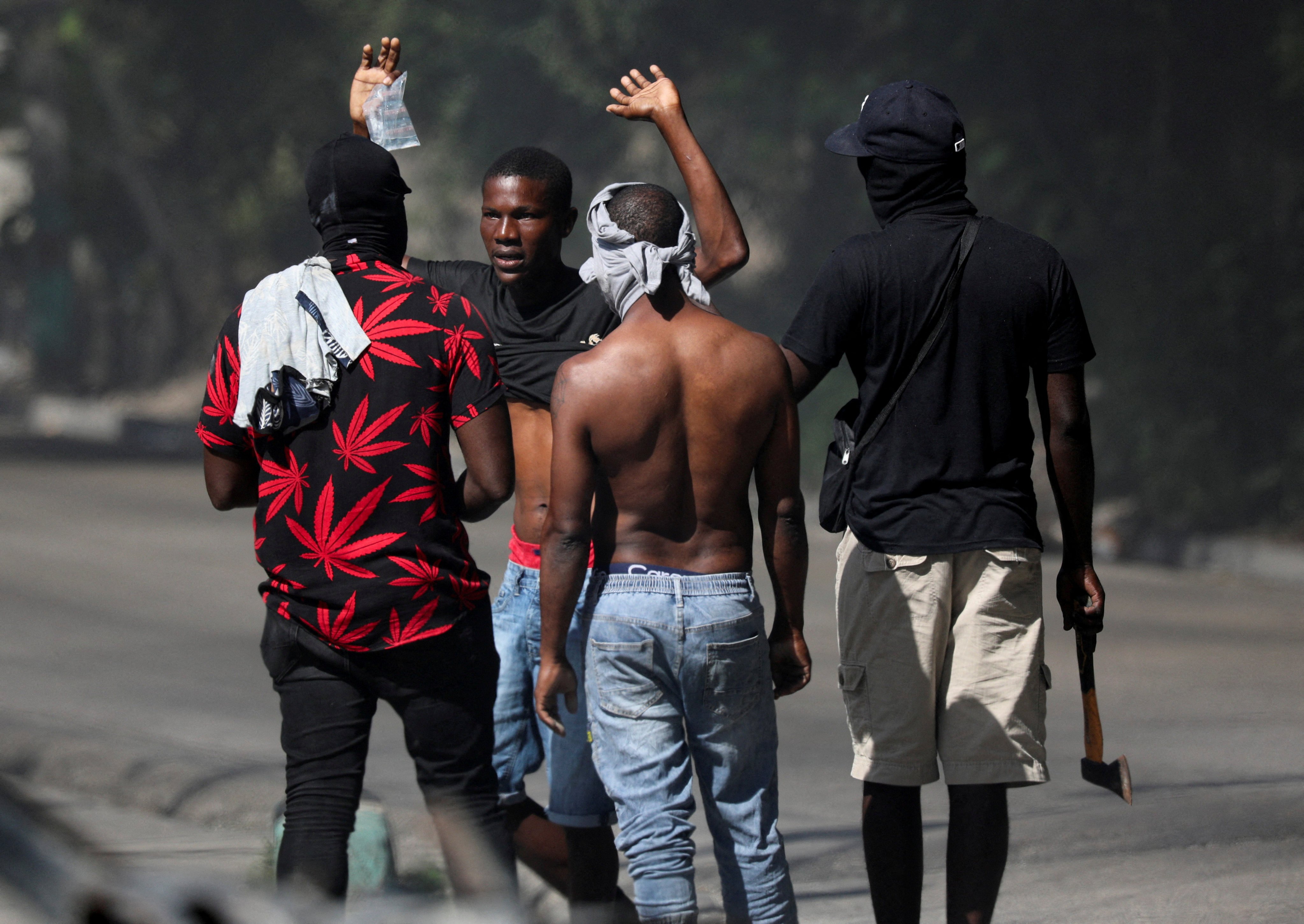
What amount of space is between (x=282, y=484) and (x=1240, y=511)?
9333mm

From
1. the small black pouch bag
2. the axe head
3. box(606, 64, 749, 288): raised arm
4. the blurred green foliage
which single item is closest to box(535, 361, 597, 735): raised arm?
the small black pouch bag

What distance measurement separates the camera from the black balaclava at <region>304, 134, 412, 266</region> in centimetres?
324

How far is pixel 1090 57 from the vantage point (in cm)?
1256

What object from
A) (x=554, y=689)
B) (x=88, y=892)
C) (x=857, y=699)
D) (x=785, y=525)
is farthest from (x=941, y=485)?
(x=88, y=892)

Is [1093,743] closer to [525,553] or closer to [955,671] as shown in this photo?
[955,671]

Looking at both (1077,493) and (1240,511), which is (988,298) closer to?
(1077,493)

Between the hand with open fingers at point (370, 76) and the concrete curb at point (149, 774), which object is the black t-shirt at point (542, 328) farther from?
the concrete curb at point (149, 774)

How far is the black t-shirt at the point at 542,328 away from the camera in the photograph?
12.3 ft

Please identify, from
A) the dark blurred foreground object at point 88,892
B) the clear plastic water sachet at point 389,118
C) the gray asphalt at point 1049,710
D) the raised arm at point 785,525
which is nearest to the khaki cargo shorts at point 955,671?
the raised arm at point 785,525

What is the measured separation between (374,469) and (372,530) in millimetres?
115

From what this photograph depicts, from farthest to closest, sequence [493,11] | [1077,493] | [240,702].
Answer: [493,11] < [240,702] < [1077,493]

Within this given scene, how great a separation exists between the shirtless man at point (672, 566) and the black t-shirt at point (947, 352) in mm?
185

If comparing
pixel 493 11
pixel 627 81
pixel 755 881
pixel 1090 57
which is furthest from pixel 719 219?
pixel 493 11

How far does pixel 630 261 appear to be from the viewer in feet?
10.7
